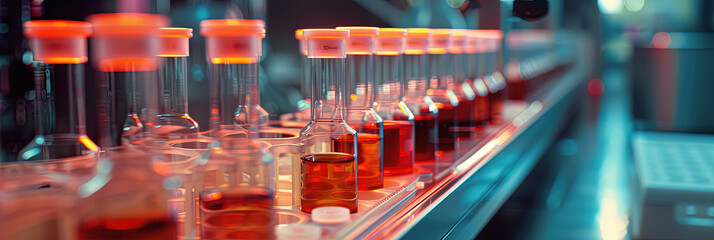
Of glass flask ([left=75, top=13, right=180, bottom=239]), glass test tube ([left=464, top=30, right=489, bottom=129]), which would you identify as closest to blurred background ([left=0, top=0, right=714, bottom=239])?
glass test tube ([left=464, top=30, right=489, bottom=129])

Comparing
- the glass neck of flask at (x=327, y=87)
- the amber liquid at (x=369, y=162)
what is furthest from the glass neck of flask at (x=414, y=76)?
the glass neck of flask at (x=327, y=87)

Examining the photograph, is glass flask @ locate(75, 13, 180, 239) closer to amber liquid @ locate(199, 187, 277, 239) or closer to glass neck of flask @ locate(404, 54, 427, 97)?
amber liquid @ locate(199, 187, 277, 239)

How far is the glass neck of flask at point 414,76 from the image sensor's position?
1.23 metres

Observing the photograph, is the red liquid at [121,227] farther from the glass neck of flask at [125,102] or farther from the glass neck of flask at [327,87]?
the glass neck of flask at [327,87]

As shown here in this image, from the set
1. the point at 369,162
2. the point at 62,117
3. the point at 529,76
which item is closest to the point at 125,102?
the point at 62,117

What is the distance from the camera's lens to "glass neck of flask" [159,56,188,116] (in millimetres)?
839

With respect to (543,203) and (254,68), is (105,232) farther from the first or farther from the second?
(543,203)

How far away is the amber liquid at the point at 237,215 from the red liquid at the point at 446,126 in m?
0.70

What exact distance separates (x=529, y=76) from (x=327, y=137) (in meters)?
2.15

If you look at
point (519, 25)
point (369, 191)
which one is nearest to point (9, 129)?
point (369, 191)

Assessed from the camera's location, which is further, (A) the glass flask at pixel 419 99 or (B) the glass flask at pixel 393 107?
(A) the glass flask at pixel 419 99

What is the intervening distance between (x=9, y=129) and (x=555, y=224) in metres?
1.77

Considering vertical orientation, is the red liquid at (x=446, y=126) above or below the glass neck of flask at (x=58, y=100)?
below

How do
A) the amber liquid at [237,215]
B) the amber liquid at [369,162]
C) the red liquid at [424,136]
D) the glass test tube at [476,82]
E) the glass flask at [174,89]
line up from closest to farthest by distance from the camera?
the amber liquid at [237,215], the glass flask at [174,89], the amber liquid at [369,162], the red liquid at [424,136], the glass test tube at [476,82]
